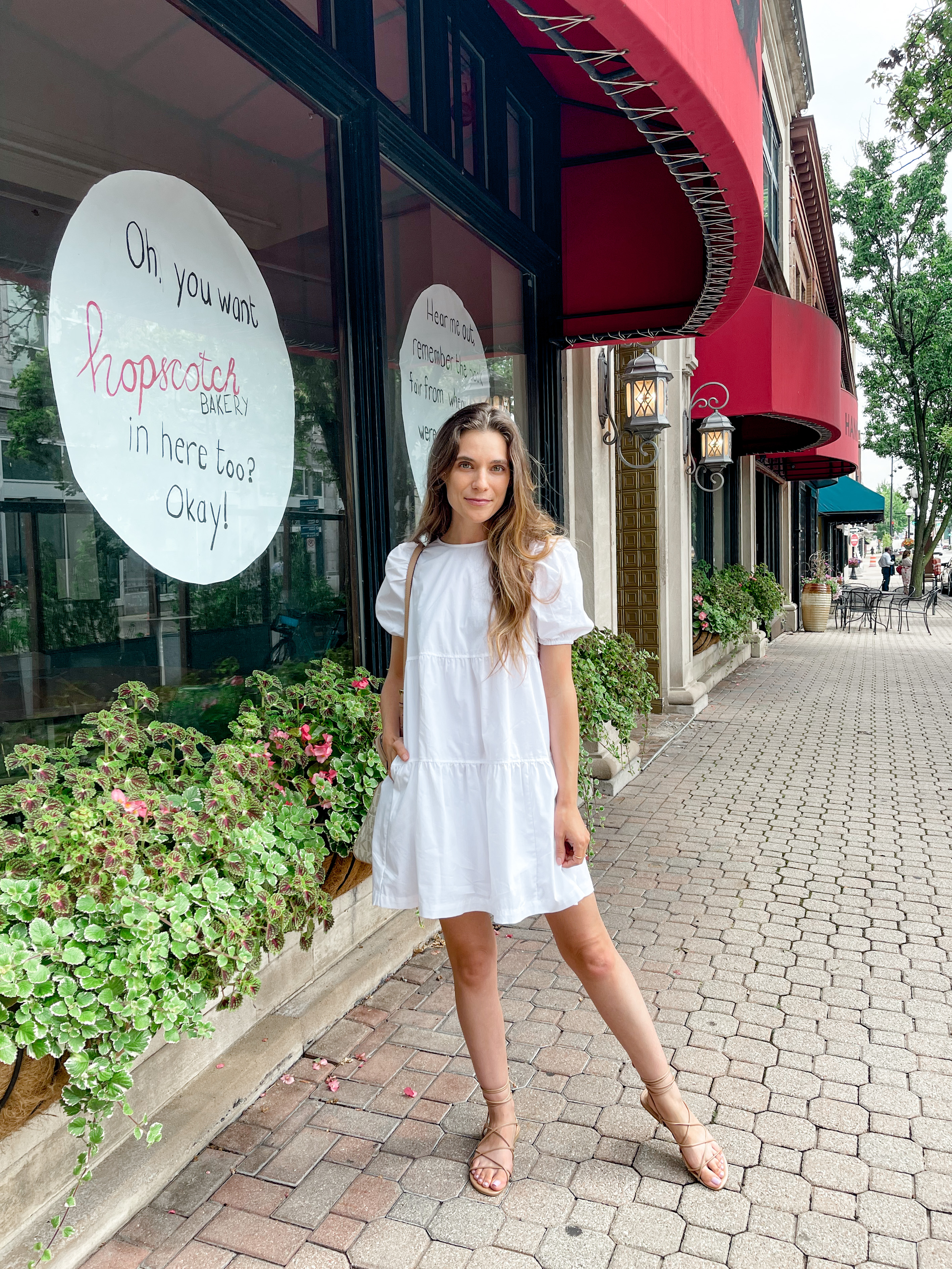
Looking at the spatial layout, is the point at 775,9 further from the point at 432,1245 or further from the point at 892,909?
the point at 432,1245

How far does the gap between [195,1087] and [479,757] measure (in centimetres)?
137

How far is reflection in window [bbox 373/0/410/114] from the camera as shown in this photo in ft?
13.7

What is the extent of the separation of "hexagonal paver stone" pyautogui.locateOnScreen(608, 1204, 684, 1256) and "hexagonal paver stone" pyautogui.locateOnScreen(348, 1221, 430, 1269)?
48 centimetres

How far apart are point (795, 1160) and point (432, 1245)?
40.4 inches

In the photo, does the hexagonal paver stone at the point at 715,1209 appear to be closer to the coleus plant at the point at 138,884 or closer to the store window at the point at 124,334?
the coleus plant at the point at 138,884

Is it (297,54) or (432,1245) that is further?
(297,54)

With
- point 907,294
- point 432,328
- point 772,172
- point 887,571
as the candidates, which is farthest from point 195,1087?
point 887,571

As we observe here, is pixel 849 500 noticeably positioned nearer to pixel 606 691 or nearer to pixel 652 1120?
pixel 606 691

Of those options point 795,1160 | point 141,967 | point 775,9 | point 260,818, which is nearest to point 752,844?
point 795,1160

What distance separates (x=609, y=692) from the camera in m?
5.69

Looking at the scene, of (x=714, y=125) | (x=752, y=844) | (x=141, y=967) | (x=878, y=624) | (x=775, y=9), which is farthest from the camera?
(x=878, y=624)

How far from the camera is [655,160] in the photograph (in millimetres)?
5332

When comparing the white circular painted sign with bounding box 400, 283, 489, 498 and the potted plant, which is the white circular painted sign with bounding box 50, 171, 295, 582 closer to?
the white circular painted sign with bounding box 400, 283, 489, 498

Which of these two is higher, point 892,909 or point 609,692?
point 609,692
